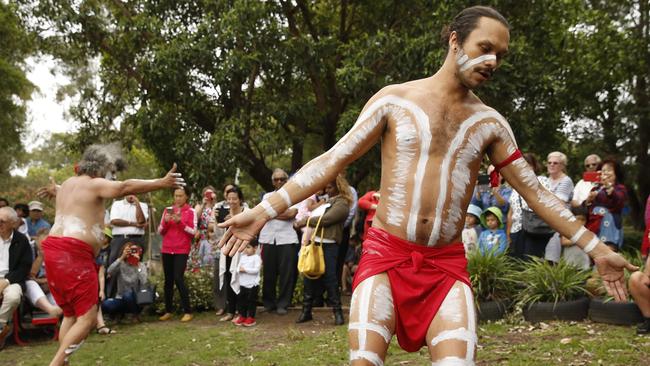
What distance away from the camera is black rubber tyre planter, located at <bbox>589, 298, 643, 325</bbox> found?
759 centimetres

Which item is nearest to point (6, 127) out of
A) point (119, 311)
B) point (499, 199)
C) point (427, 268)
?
point (119, 311)

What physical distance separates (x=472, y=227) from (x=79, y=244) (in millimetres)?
5610

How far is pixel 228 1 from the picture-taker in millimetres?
13344

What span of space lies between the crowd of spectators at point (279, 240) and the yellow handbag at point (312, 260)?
14 centimetres

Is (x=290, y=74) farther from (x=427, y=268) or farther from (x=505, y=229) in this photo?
(x=427, y=268)

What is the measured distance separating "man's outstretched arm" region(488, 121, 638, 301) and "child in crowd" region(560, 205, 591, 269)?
5488mm

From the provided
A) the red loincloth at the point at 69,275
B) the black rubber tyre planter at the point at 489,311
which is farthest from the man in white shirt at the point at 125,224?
the black rubber tyre planter at the point at 489,311

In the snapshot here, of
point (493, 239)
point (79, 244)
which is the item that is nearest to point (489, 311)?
point (493, 239)

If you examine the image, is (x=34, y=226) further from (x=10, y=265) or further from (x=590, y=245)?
(x=590, y=245)

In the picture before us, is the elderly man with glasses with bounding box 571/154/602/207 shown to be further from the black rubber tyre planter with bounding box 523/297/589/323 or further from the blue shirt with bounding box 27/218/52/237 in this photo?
the blue shirt with bounding box 27/218/52/237

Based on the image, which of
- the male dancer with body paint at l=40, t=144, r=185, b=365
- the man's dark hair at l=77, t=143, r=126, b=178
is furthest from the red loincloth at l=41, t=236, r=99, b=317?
the man's dark hair at l=77, t=143, r=126, b=178

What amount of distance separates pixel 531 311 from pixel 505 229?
1.91 meters

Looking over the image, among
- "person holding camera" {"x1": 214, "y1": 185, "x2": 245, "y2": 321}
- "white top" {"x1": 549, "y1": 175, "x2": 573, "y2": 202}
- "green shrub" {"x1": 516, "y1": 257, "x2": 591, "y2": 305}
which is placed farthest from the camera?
"person holding camera" {"x1": 214, "y1": 185, "x2": 245, "y2": 321}

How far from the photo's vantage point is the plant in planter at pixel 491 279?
8.42 metres
